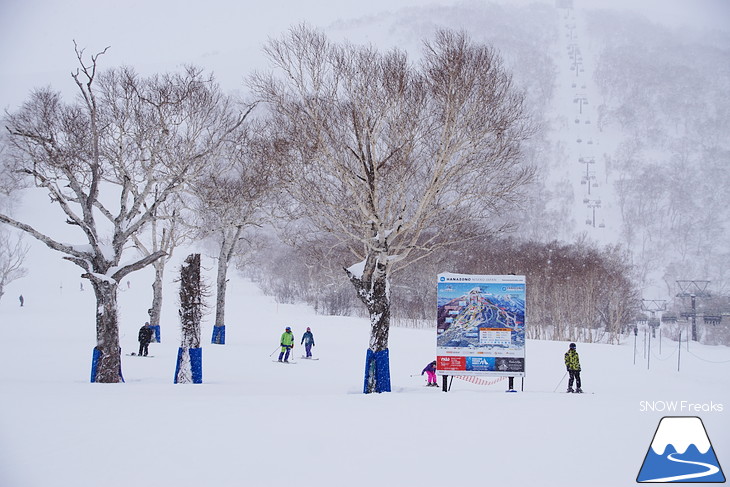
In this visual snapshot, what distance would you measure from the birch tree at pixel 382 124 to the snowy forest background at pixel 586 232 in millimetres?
5186

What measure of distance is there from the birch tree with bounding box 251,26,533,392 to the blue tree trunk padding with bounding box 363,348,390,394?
0.08 feet

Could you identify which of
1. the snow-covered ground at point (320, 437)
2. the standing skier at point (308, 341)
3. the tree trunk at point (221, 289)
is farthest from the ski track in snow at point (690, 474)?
the tree trunk at point (221, 289)

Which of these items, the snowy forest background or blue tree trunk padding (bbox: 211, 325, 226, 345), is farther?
the snowy forest background

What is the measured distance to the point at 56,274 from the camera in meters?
68.2

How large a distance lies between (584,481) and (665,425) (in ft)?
3.66

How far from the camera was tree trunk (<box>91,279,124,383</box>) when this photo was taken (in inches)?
551

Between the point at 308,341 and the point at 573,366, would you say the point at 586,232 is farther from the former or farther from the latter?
the point at 573,366

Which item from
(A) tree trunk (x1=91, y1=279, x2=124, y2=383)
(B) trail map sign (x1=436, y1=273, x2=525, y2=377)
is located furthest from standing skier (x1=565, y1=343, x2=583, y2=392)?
(A) tree trunk (x1=91, y1=279, x2=124, y2=383)

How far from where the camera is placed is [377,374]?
46.2ft

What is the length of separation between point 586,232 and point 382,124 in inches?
4339

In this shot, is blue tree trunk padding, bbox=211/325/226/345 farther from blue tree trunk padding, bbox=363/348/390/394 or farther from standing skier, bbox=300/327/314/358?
blue tree trunk padding, bbox=363/348/390/394

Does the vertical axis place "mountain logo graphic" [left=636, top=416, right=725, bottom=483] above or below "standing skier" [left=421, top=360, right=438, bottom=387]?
above

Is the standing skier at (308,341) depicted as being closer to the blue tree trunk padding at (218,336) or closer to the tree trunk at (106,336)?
the blue tree trunk padding at (218,336)

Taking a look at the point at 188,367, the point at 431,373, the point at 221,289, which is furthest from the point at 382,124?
the point at 221,289
